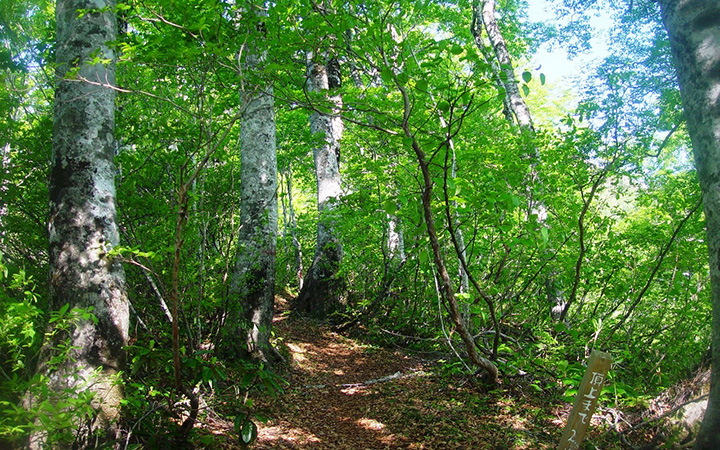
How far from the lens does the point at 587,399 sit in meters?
2.71

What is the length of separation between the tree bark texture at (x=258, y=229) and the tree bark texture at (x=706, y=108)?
13.7ft

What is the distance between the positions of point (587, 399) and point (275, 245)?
4011mm

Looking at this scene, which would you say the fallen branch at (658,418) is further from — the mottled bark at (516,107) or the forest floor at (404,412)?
the mottled bark at (516,107)

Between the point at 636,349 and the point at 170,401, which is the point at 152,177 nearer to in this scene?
the point at 170,401

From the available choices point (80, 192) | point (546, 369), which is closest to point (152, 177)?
point (80, 192)

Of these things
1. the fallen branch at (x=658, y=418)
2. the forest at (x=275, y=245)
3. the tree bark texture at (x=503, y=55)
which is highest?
the tree bark texture at (x=503, y=55)

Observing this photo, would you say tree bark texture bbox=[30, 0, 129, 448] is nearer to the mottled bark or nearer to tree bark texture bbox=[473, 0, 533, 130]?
the mottled bark

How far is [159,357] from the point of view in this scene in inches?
119

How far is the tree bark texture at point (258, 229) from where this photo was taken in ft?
17.8

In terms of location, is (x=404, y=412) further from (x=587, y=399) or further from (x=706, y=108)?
(x=706, y=108)

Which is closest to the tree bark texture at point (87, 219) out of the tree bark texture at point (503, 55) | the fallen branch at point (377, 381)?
the fallen branch at point (377, 381)

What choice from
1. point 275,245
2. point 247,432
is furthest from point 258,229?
point 247,432

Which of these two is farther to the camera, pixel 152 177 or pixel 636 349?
pixel 636 349

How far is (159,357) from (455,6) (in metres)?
14.3
